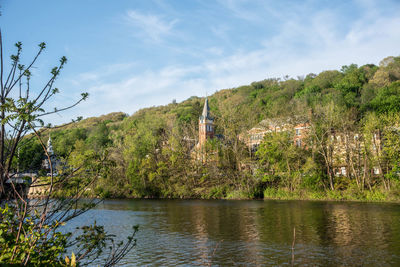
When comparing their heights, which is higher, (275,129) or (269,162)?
(275,129)

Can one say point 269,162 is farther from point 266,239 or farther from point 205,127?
point 266,239

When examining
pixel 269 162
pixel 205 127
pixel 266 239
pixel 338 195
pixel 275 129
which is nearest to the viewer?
pixel 266 239

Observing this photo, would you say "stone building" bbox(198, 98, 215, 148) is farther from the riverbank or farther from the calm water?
the calm water

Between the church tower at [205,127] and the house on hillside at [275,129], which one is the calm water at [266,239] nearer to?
the house on hillside at [275,129]

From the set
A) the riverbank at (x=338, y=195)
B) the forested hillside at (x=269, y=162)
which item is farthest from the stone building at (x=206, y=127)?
the riverbank at (x=338, y=195)

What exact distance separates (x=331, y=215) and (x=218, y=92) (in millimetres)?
136034

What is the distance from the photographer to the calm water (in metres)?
14.2

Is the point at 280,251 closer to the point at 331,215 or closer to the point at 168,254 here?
the point at 168,254

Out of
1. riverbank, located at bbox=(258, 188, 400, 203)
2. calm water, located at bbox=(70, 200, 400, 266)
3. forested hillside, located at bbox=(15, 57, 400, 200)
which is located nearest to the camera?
calm water, located at bbox=(70, 200, 400, 266)

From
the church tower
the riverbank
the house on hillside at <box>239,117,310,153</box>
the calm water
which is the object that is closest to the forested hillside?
the riverbank

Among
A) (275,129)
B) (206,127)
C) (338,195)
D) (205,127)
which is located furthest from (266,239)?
(206,127)

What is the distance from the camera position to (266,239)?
18.4m

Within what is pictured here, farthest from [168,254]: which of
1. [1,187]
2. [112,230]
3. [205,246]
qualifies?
[1,187]

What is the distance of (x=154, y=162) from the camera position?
60375 mm
